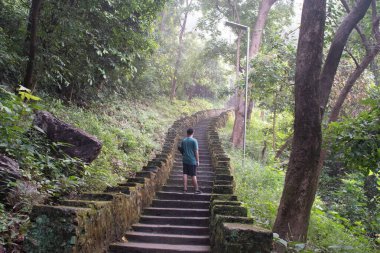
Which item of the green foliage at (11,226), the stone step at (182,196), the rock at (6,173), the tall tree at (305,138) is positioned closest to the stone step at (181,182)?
the stone step at (182,196)

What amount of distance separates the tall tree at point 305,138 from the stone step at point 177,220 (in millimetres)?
1807

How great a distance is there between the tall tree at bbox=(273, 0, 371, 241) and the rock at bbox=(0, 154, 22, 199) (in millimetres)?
4621

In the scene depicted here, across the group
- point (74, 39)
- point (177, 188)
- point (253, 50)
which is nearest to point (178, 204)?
point (177, 188)

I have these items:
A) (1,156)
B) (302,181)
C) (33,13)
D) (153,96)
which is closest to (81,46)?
(33,13)

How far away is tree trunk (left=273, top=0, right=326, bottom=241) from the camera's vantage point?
6.09 m

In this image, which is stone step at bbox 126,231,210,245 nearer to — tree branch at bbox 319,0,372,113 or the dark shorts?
the dark shorts

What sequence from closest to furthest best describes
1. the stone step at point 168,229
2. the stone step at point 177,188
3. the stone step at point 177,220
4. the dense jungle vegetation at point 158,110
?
the dense jungle vegetation at point 158,110, the stone step at point 168,229, the stone step at point 177,220, the stone step at point 177,188

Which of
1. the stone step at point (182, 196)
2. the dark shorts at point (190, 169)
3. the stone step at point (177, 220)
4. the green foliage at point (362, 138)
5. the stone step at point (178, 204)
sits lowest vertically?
the stone step at point (177, 220)

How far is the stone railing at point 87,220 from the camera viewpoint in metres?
4.45

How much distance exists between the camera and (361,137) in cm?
529

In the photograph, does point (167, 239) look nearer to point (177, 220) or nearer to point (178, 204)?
point (177, 220)

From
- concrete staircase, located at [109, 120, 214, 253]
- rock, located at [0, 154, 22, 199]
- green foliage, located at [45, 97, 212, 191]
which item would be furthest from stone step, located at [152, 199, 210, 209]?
rock, located at [0, 154, 22, 199]

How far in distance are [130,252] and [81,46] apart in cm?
705

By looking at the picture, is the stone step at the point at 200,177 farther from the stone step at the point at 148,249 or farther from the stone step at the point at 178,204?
the stone step at the point at 148,249
